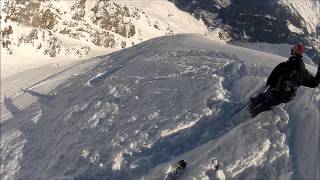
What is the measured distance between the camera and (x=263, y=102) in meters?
11.2

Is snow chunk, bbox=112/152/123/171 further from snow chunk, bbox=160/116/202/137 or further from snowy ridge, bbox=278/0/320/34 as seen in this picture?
snowy ridge, bbox=278/0/320/34

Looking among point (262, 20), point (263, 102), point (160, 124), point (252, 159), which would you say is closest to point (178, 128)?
point (160, 124)

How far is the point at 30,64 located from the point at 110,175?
2482cm

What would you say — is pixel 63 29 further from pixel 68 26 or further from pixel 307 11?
pixel 307 11

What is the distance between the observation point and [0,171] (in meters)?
12.8

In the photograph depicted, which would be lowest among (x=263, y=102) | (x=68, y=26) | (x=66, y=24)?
(x=68, y=26)

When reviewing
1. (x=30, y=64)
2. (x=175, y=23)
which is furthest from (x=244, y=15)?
(x=30, y=64)

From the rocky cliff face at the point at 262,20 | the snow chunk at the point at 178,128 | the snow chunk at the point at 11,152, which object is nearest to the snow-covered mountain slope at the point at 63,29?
the snow chunk at the point at 11,152

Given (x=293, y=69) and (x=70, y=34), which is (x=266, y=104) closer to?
(x=293, y=69)

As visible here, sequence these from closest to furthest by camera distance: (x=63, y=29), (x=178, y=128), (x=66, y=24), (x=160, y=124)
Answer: (x=178, y=128)
(x=160, y=124)
(x=63, y=29)
(x=66, y=24)

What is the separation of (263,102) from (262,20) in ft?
492

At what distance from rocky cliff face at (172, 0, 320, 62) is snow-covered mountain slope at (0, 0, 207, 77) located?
7023 cm

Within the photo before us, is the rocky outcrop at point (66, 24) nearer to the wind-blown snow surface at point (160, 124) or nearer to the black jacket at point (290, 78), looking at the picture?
the wind-blown snow surface at point (160, 124)

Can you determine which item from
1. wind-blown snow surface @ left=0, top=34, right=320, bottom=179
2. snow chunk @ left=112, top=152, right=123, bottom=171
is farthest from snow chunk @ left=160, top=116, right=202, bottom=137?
snow chunk @ left=112, top=152, right=123, bottom=171
